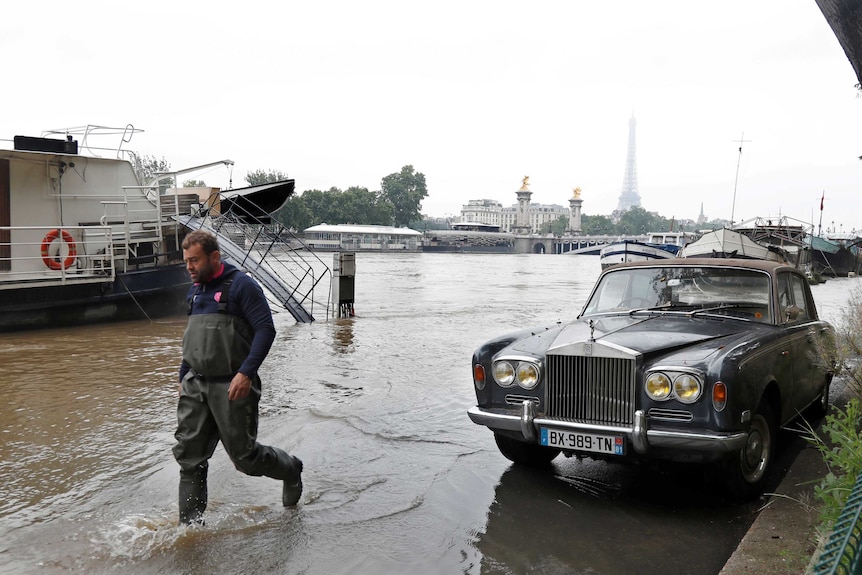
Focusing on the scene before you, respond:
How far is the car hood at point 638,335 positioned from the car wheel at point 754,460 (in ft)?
2.07

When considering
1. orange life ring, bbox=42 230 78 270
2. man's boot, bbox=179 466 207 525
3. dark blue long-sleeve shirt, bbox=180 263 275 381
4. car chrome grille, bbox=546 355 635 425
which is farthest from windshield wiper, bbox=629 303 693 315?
orange life ring, bbox=42 230 78 270

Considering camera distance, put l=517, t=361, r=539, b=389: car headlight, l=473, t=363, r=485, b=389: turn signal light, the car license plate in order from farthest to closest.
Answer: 1. l=473, t=363, r=485, b=389: turn signal light
2. l=517, t=361, r=539, b=389: car headlight
3. the car license plate

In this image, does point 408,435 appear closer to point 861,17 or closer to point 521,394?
point 521,394

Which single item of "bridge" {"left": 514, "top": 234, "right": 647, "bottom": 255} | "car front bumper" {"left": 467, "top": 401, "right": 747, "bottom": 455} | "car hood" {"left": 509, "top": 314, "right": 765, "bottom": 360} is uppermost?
"car hood" {"left": 509, "top": 314, "right": 765, "bottom": 360}

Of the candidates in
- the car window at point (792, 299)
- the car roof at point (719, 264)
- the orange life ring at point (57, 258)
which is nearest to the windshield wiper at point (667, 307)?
the car roof at point (719, 264)

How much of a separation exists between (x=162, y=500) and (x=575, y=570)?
298 cm

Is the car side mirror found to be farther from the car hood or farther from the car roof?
the car hood

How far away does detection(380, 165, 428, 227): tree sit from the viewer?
501 ft

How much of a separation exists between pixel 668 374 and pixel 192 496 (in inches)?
123

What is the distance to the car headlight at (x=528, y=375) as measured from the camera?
498cm

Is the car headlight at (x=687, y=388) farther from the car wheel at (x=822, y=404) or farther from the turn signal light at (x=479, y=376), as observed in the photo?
the car wheel at (x=822, y=404)

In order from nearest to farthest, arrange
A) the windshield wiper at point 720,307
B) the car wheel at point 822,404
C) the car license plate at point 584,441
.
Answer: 1. the car license plate at point 584,441
2. the windshield wiper at point 720,307
3. the car wheel at point 822,404

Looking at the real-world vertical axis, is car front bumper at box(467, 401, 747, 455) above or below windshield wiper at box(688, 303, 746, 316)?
below

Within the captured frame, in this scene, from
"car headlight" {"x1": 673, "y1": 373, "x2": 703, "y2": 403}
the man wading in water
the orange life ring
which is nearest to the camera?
the man wading in water
